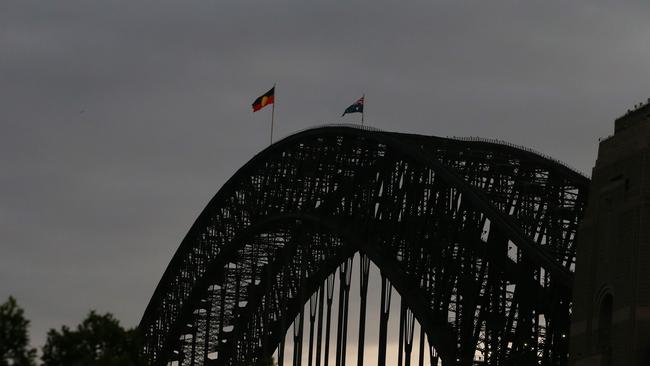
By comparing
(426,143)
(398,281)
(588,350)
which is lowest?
(588,350)

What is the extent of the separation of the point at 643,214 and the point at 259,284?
80110 mm

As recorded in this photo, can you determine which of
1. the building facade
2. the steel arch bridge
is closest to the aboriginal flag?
the steel arch bridge

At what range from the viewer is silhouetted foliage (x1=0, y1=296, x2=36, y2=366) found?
87.0m

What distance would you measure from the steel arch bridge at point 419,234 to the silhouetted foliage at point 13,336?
32.1m

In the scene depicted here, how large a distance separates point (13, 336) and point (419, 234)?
1885 inches

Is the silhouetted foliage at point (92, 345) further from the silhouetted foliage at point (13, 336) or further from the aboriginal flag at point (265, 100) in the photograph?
the aboriginal flag at point (265, 100)

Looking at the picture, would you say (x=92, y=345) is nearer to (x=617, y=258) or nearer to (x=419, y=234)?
(x=617, y=258)

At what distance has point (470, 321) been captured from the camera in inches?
4889

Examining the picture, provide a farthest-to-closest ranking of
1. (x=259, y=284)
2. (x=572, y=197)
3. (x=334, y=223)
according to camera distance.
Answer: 1. (x=259, y=284)
2. (x=334, y=223)
3. (x=572, y=197)

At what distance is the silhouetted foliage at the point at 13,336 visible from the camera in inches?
3425

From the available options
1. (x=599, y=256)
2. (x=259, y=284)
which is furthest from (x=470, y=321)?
(x=259, y=284)

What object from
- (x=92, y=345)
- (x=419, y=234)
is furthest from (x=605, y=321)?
(x=419, y=234)

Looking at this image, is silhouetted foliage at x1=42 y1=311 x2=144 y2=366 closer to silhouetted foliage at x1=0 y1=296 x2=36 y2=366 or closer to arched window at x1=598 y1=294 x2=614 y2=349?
silhouetted foliage at x1=0 y1=296 x2=36 y2=366

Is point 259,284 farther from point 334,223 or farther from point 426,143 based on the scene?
point 426,143
